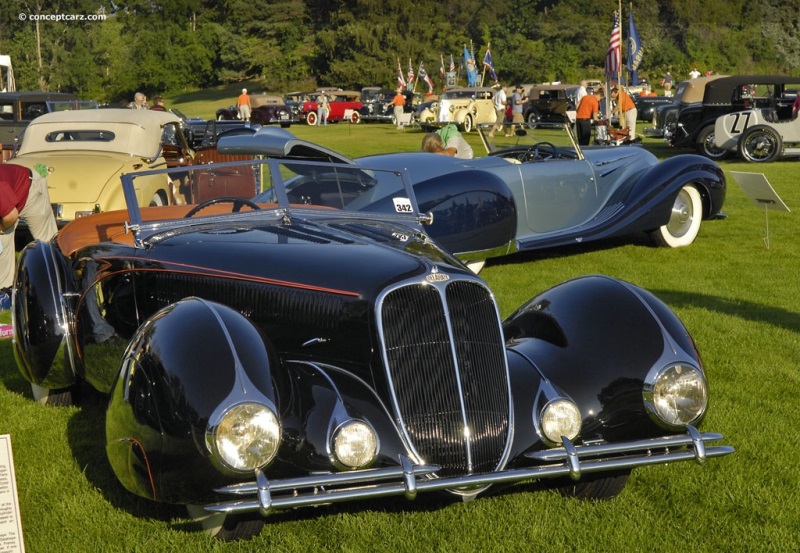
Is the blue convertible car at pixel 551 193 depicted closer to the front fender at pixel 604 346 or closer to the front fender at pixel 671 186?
the front fender at pixel 671 186

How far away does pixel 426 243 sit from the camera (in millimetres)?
4852

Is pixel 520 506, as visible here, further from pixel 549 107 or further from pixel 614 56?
pixel 549 107

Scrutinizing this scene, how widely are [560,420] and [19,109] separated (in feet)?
70.5

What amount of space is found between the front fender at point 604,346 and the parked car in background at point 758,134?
17.1m

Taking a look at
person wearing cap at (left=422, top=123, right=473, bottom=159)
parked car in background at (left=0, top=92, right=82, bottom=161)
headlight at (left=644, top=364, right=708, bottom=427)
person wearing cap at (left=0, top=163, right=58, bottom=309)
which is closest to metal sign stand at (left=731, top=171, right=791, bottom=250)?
person wearing cap at (left=422, top=123, right=473, bottom=159)

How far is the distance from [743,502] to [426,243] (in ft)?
6.42

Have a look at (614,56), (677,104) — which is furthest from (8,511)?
(614,56)

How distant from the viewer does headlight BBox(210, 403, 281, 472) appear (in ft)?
11.2

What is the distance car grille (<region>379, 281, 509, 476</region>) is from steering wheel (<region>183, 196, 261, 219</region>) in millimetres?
1645

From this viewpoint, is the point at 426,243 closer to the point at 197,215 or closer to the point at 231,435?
the point at 197,215

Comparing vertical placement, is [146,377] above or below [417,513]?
above

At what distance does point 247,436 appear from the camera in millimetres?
3445

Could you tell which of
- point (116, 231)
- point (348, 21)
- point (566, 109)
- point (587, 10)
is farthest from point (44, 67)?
point (116, 231)

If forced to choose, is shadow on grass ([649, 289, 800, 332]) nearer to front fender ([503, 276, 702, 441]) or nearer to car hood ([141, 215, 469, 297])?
front fender ([503, 276, 702, 441])
